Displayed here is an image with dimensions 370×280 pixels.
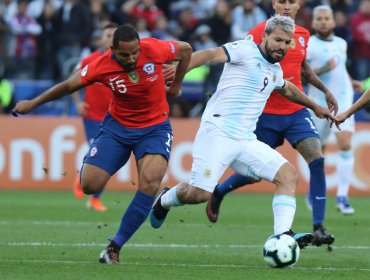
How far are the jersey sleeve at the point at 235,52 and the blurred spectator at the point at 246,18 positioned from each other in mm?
11151

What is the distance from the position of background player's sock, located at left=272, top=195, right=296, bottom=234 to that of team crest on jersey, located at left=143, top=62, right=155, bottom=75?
160 centimetres

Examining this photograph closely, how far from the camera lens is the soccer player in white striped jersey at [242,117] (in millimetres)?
9977

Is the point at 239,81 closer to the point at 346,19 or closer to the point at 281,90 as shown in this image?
the point at 281,90

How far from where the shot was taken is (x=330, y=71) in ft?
49.6

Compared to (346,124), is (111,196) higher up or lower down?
lower down

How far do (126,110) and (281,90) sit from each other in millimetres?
1491

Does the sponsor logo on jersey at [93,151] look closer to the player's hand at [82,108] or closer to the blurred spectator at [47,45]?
the player's hand at [82,108]

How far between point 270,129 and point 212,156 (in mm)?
1959

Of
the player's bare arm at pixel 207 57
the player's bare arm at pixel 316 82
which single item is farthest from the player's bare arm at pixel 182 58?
the player's bare arm at pixel 316 82

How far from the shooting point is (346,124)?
1512 centimetres

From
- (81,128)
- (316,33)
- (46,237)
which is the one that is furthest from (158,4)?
(46,237)

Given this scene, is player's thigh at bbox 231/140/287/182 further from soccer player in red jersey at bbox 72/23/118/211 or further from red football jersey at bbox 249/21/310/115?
soccer player in red jersey at bbox 72/23/118/211

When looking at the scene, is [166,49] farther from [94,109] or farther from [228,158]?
[94,109]

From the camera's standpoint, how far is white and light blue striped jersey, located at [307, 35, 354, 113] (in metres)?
14.9
